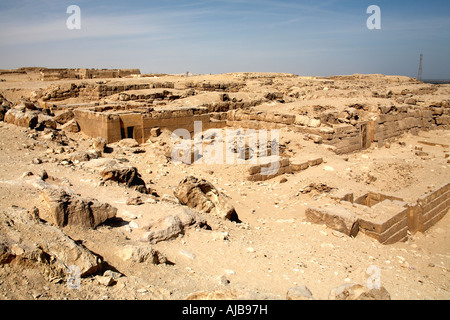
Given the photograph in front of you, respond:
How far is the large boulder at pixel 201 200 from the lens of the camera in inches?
271

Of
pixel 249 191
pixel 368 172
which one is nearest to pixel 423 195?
pixel 368 172

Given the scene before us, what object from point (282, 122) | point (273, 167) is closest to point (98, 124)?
point (273, 167)

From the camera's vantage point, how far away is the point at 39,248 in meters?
3.36

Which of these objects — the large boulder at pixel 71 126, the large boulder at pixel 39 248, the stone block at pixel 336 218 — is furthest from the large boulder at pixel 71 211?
the large boulder at pixel 71 126

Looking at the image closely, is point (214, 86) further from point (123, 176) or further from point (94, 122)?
point (123, 176)

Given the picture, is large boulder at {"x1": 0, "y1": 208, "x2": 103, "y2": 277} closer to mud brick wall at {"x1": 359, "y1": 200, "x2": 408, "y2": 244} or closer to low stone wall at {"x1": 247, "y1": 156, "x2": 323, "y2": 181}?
mud brick wall at {"x1": 359, "y1": 200, "x2": 408, "y2": 244}

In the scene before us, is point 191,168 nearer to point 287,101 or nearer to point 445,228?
point 445,228

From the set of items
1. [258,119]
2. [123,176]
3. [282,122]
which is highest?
[258,119]

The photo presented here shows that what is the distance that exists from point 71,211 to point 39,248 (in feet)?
3.94

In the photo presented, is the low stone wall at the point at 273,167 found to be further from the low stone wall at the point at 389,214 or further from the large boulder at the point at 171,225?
the large boulder at the point at 171,225

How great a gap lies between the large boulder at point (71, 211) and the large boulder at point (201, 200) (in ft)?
7.39

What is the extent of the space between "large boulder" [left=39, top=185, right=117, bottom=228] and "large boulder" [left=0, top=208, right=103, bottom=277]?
46 cm
